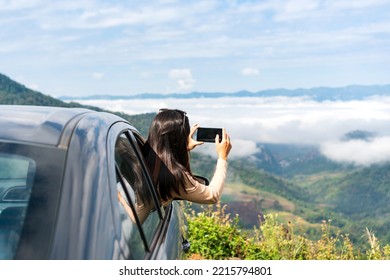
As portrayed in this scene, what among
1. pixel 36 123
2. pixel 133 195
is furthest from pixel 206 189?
pixel 36 123

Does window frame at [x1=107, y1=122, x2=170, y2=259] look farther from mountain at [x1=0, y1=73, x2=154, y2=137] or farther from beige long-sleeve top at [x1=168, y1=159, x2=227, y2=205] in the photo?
mountain at [x1=0, y1=73, x2=154, y2=137]

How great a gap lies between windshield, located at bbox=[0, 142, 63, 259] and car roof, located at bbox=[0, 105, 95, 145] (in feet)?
0.17

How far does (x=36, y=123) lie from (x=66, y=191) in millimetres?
469

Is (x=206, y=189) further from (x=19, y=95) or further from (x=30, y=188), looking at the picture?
(x=19, y=95)

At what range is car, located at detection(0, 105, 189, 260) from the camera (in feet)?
5.99

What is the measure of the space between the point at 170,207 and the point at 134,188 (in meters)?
0.98

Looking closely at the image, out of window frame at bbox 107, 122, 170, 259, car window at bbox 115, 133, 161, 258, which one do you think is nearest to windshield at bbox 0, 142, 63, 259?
window frame at bbox 107, 122, 170, 259

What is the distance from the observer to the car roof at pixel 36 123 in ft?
7.08

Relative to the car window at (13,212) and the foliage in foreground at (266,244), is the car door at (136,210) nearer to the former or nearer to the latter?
the car window at (13,212)

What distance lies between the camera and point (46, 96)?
109938mm

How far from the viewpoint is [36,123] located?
2.30 metres

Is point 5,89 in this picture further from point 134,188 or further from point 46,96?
point 134,188

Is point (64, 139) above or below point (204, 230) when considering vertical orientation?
above
